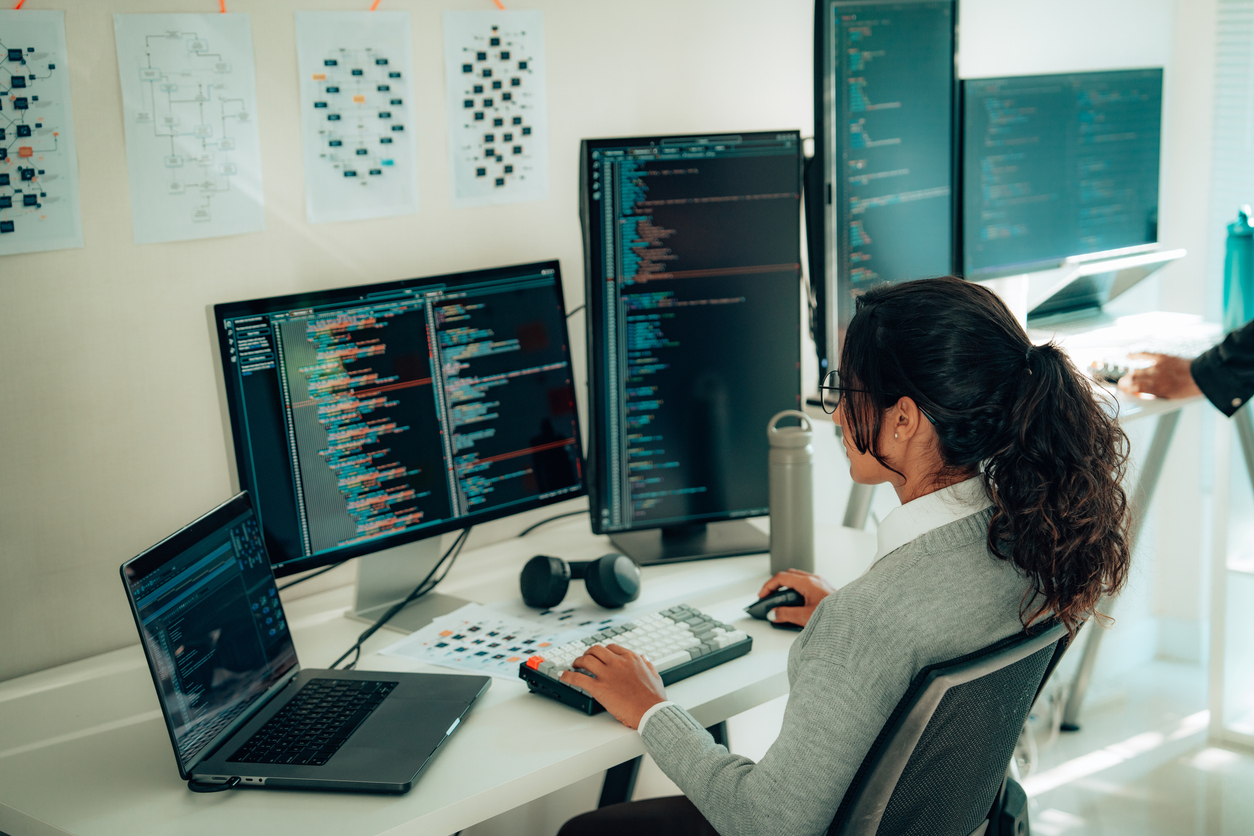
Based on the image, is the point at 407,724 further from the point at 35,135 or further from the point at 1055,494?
the point at 35,135

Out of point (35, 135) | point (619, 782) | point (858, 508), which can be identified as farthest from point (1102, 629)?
point (35, 135)

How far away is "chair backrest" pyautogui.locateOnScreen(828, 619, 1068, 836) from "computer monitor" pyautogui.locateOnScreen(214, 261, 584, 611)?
80cm

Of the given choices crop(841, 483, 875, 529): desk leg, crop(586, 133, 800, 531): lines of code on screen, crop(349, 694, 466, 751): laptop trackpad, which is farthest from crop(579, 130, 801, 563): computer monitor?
crop(349, 694, 466, 751): laptop trackpad

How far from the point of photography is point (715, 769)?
110cm

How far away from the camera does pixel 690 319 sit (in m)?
1.78

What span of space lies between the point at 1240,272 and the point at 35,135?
254 cm

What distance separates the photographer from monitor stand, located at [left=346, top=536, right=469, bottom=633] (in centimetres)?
152

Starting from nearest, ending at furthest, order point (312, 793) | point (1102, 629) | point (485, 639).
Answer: point (312, 793)
point (485, 639)
point (1102, 629)

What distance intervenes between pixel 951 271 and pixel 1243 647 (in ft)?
4.26

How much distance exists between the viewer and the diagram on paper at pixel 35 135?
4.40 ft

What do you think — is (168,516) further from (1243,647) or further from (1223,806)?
(1243,647)

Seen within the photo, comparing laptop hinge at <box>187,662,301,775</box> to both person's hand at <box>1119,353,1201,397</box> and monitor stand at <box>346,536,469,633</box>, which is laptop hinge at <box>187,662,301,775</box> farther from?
person's hand at <box>1119,353,1201,397</box>

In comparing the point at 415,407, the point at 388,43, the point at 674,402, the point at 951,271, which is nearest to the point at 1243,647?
the point at 951,271

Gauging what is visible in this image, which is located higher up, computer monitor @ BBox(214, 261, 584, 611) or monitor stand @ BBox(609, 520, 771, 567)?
computer monitor @ BBox(214, 261, 584, 611)
